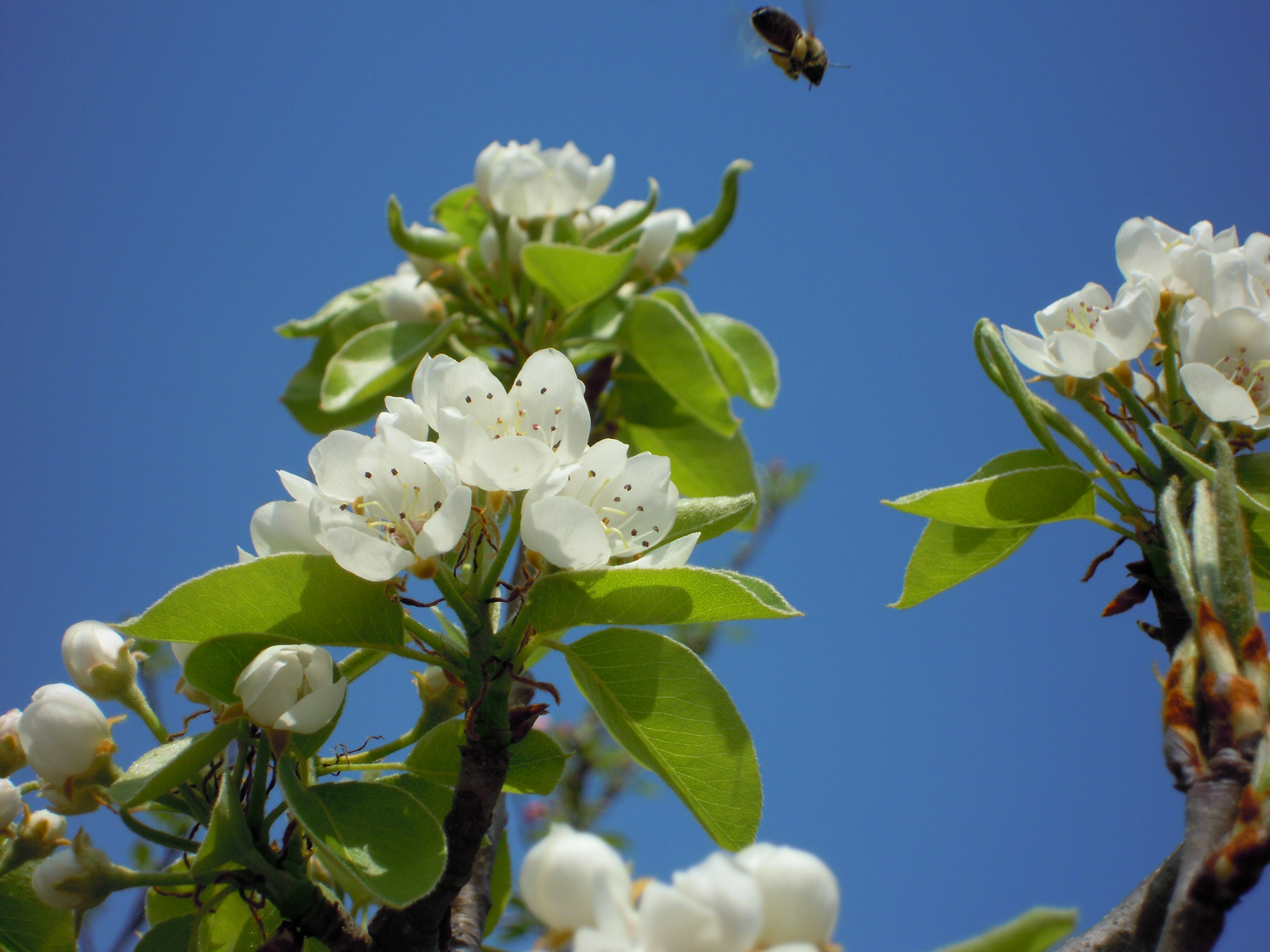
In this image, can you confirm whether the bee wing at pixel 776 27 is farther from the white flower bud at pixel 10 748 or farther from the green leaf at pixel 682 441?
the white flower bud at pixel 10 748

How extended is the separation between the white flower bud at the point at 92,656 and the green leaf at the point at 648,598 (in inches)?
25.6

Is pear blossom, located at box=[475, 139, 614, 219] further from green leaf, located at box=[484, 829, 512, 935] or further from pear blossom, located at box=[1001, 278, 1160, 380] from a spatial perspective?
green leaf, located at box=[484, 829, 512, 935]

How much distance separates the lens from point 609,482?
4.64 feet

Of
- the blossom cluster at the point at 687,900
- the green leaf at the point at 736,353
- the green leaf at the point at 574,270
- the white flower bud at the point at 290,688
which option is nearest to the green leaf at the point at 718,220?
the green leaf at the point at 736,353

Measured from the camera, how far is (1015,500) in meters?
1.71

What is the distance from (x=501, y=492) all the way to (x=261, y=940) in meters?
0.83

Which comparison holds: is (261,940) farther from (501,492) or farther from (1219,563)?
(1219,563)

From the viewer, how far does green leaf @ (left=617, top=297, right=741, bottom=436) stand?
2506 mm

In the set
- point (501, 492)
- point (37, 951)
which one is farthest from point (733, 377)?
point (37, 951)

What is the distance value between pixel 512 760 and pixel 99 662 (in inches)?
24.6

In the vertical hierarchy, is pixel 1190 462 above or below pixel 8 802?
above

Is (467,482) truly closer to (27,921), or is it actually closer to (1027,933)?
(1027,933)

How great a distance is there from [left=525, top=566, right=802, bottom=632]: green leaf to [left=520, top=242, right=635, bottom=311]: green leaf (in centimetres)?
123

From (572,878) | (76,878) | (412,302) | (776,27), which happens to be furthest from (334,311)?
(572,878)
